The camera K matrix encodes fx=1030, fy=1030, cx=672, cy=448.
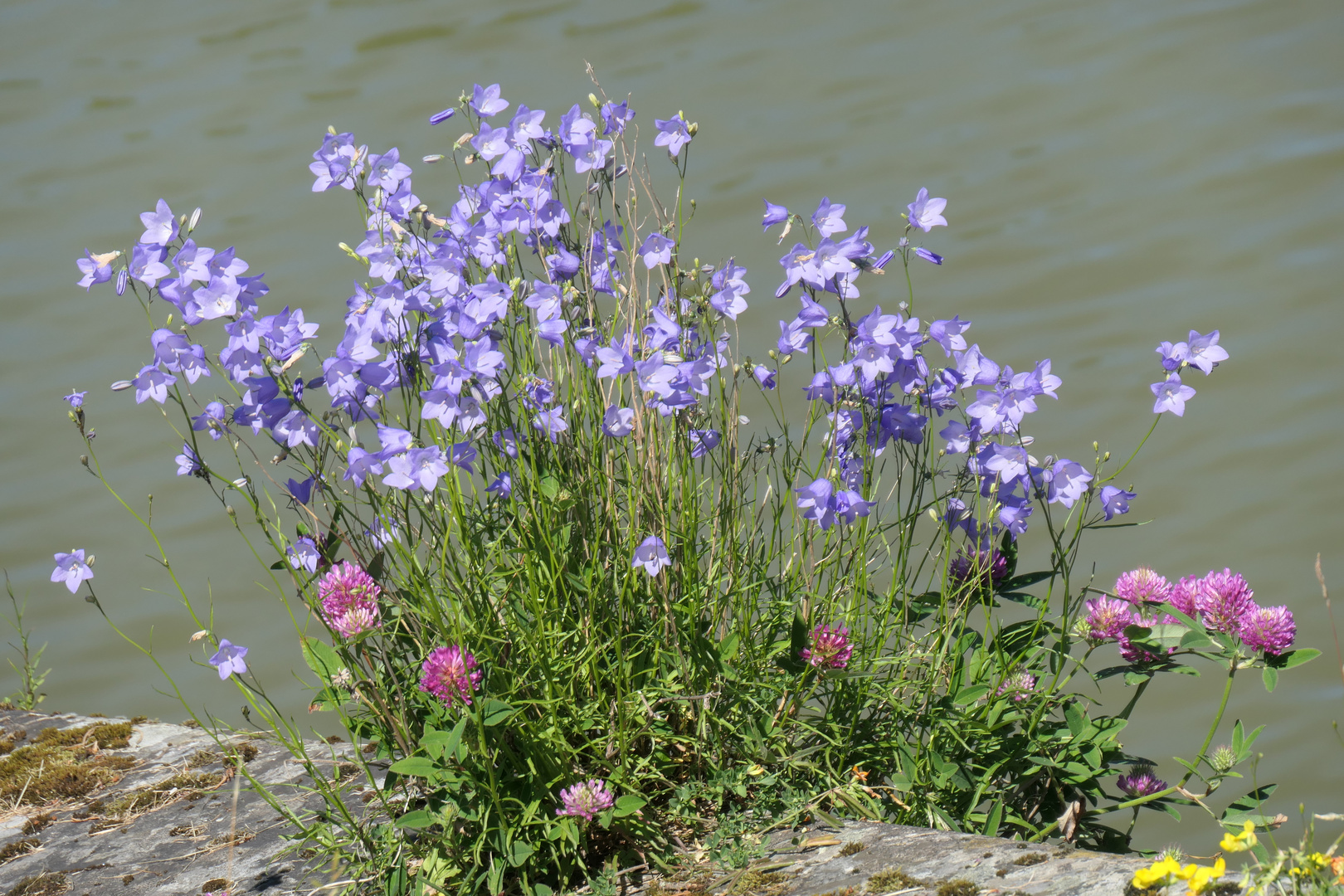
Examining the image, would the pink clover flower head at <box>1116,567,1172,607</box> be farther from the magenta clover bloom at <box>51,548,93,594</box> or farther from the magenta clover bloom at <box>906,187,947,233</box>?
the magenta clover bloom at <box>51,548,93,594</box>

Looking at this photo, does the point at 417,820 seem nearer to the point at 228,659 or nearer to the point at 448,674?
the point at 448,674

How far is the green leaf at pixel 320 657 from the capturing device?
1.95 metres

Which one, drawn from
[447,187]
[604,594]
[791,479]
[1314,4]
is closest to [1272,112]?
[1314,4]

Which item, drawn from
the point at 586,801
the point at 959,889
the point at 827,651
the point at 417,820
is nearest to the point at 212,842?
the point at 417,820

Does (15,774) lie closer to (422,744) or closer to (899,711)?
(422,744)

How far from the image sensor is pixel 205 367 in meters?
1.76

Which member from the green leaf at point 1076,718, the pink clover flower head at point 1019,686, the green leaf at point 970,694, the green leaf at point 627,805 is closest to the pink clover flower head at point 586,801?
the green leaf at point 627,805

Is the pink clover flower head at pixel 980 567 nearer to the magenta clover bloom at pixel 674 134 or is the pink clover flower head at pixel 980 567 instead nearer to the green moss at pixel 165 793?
the magenta clover bloom at pixel 674 134

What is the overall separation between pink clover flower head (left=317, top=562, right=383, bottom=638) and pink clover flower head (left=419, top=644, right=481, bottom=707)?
13 centimetres

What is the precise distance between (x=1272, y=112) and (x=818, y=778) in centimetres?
569

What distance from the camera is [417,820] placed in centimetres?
183

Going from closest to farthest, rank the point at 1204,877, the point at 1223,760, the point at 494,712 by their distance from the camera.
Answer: the point at 1204,877, the point at 494,712, the point at 1223,760

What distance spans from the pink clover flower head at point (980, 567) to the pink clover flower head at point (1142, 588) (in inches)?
9.1

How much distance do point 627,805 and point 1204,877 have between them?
906 millimetres
